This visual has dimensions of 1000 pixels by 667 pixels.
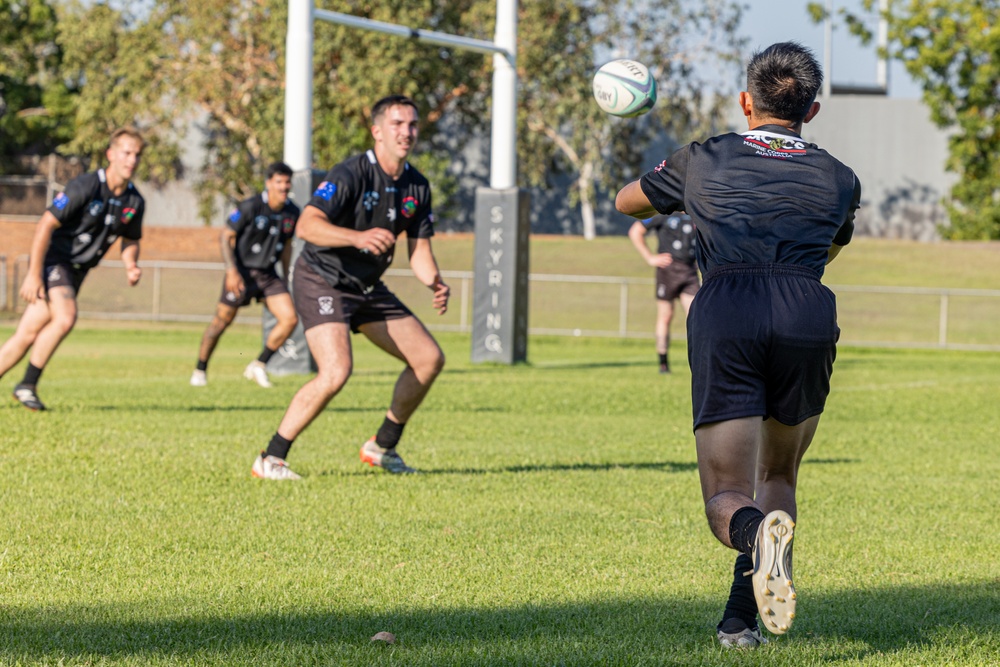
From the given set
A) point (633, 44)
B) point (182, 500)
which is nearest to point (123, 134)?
point (182, 500)

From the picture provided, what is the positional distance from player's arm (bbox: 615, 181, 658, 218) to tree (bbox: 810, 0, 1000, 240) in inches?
1460

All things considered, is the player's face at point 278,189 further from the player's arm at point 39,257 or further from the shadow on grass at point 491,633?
the shadow on grass at point 491,633

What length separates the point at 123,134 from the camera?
1070 cm

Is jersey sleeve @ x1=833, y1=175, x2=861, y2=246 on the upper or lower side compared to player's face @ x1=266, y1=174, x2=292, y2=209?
lower

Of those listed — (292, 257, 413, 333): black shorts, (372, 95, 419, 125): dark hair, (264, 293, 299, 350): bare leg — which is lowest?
(264, 293, 299, 350): bare leg

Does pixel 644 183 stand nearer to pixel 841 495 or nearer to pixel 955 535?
pixel 955 535

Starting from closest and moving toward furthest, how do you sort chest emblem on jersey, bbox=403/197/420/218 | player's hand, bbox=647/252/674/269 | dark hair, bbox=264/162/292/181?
chest emblem on jersey, bbox=403/197/420/218
dark hair, bbox=264/162/292/181
player's hand, bbox=647/252/674/269

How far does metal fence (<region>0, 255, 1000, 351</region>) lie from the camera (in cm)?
2961

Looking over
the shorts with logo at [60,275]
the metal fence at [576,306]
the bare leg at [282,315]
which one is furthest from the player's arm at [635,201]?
the metal fence at [576,306]

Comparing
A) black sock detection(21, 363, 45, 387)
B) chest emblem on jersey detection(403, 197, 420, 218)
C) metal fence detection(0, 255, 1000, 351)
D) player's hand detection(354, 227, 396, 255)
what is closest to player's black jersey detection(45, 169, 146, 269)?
black sock detection(21, 363, 45, 387)

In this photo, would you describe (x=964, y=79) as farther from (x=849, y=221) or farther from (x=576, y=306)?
(x=849, y=221)

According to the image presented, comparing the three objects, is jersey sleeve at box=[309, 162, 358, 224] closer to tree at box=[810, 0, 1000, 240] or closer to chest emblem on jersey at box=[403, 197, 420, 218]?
chest emblem on jersey at box=[403, 197, 420, 218]

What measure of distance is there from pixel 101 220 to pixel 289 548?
589 centimetres

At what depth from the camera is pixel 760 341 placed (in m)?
4.26
